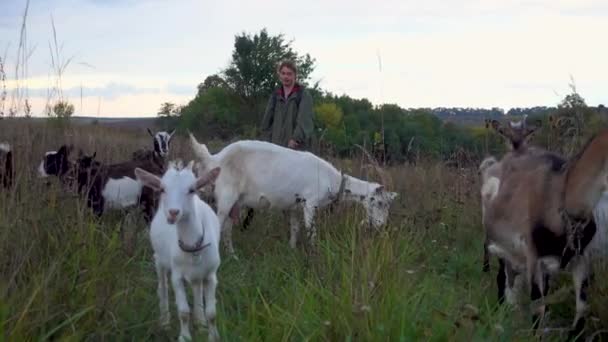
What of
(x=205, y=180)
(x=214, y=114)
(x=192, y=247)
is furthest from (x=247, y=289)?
(x=214, y=114)

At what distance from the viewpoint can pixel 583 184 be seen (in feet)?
18.6

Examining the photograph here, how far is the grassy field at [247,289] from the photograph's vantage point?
177 inches

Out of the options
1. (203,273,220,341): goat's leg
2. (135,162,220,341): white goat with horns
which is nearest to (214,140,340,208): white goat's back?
(135,162,220,341): white goat with horns

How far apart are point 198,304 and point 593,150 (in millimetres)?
2828

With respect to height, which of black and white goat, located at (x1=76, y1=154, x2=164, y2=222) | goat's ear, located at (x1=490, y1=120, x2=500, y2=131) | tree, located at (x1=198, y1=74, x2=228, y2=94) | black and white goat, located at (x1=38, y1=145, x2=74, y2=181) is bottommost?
black and white goat, located at (x1=76, y1=154, x2=164, y2=222)

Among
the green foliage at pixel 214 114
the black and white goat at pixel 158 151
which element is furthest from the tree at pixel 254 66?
the black and white goat at pixel 158 151

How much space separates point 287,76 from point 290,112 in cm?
51

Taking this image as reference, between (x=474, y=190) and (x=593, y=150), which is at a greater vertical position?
(x=593, y=150)

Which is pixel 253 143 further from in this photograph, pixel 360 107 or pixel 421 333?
pixel 360 107

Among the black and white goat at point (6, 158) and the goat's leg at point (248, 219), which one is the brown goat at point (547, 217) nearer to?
the goat's leg at point (248, 219)

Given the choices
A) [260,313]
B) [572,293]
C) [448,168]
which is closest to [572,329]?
[572,293]

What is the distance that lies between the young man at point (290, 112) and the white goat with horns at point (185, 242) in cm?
460

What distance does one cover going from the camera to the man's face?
34.2 feet

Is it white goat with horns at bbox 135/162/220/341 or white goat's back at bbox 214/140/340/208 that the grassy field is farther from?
white goat's back at bbox 214/140/340/208
